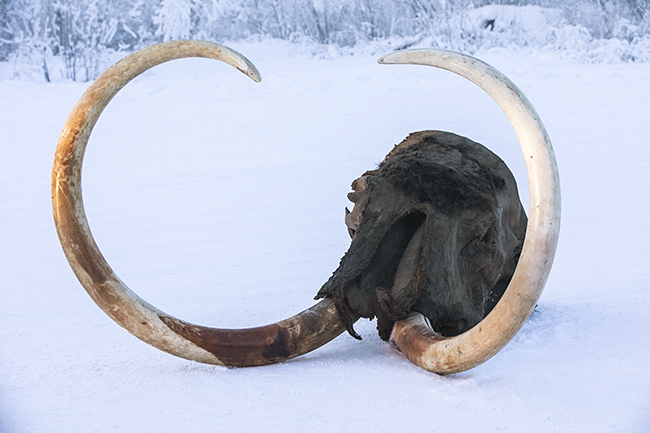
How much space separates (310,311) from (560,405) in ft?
2.83

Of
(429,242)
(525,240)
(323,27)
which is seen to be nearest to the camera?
(525,240)

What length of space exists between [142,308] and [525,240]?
4.24 feet

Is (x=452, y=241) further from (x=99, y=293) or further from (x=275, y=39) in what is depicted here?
(x=275, y=39)

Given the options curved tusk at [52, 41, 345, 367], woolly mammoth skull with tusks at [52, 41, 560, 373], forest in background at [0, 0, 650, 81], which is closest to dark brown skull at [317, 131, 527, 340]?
woolly mammoth skull with tusks at [52, 41, 560, 373]

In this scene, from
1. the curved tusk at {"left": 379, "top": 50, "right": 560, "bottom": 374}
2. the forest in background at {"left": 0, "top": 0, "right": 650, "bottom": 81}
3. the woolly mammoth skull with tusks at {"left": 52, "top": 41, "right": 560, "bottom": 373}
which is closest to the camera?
the curved tusk at {"left": 379, "top": 50, "right": 560, "bottom": 374}

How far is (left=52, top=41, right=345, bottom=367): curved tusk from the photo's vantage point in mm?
2480

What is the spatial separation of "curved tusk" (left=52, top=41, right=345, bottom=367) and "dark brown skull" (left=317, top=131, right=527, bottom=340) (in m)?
0.15

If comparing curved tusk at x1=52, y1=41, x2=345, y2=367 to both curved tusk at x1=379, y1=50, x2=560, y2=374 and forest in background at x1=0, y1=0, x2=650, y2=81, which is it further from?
forest in background at x1=0, y1=0, x2=650, y2=81

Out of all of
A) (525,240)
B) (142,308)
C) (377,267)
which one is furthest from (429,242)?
(142,308)

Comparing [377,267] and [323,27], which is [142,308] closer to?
Answer: [377,267]

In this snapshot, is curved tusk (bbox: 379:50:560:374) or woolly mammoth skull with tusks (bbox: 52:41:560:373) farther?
woolly mammoth skull with tusks (bbox: 52:41:560:373)

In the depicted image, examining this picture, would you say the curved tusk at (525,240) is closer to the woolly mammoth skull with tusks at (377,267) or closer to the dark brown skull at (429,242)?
the woolly mammoth skull with tusks at (377,267)

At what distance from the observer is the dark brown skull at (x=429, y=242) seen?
246 cm

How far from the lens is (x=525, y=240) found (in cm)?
204
